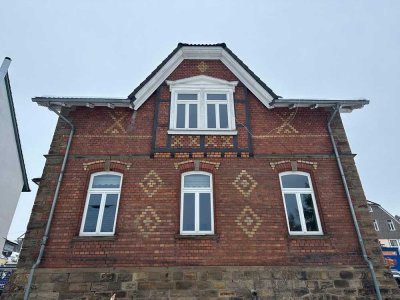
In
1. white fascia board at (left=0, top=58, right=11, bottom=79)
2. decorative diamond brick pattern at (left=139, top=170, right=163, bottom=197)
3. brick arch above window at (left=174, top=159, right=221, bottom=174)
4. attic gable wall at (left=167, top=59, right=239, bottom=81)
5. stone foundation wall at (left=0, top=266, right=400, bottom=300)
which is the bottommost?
stone foundation wall at (left=0, top=266, right=400, bottom=300)

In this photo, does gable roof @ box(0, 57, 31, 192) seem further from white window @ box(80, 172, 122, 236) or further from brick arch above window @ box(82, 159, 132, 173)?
white window @ box(80, 172, 122, 236)

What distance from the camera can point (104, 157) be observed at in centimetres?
905

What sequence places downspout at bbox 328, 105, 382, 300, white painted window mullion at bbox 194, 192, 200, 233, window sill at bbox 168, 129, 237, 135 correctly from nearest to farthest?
downspout at bbox 328, 105, 382, 300 < white painted window mullion at bbox 194, 192, 200, 233 < window sill at bbox 168, 129, 237, 135

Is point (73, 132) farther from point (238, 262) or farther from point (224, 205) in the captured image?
point (238, 262)

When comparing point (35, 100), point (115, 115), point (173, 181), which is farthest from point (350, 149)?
point (35, 100)

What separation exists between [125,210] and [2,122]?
8.53m

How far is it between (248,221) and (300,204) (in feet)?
5.98

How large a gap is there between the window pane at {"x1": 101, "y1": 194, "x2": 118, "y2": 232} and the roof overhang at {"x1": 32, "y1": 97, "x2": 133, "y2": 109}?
3291mm

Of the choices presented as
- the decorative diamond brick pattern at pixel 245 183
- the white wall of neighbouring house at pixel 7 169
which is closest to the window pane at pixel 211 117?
the decorative diamond brick pattern at pixel 245 183

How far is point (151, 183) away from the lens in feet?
28.2

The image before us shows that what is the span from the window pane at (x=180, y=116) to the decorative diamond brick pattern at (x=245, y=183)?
109 inches

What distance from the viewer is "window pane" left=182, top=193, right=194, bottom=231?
8047mm

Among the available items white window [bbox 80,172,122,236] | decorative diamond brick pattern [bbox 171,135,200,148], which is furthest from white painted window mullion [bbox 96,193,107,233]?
decorative diamond brick pattern [bbox 171,135,200,148]

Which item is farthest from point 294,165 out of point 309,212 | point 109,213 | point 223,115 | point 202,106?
point 109,213
